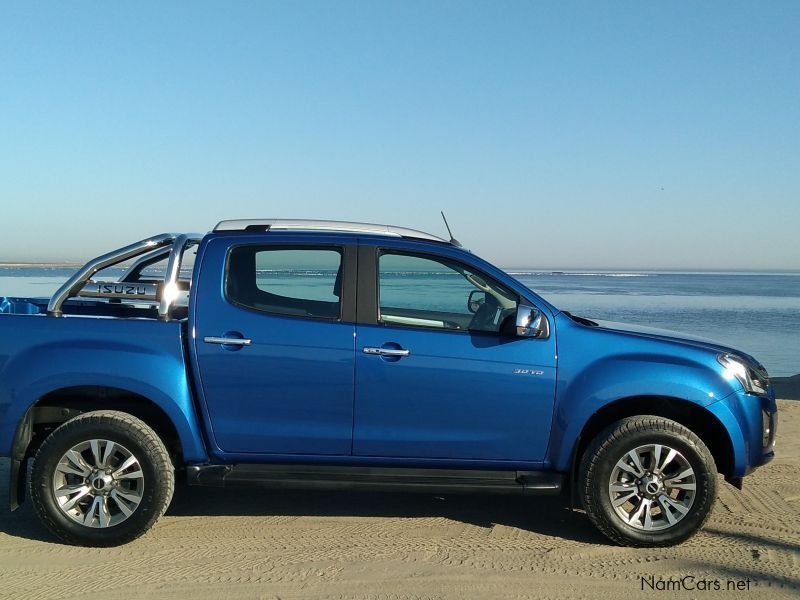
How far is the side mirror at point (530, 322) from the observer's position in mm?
4164

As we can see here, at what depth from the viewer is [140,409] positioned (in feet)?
14.5

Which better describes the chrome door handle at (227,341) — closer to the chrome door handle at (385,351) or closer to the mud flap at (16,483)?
the chrome door handle at (385,351)

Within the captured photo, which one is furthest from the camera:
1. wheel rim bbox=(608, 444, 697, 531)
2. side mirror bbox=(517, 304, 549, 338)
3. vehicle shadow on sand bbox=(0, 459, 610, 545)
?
vehicle shadow on sand bbox=(0, 459, 610, 545)

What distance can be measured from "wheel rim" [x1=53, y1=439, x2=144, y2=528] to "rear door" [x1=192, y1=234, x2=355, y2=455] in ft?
1.83

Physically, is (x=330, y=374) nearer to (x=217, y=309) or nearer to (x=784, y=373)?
(x=217, y=309)

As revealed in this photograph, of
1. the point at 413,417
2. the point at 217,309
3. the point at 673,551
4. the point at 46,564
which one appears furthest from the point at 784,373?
the point at 46,564

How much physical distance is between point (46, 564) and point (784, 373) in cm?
1134

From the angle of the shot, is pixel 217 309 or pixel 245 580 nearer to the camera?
pixel 245 580

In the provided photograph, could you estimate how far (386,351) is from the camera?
426 cm

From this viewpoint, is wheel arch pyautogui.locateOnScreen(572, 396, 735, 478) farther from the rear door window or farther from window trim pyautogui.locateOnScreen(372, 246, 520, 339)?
the rear door window

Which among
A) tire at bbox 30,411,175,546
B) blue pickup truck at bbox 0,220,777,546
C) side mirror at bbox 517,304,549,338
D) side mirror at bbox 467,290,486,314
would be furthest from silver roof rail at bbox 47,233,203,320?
side mirror at bbox 517,304,549,338

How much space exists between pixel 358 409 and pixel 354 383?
16 centimetres

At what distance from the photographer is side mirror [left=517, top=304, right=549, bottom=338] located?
416cm

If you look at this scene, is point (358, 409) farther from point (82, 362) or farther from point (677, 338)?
point (677, 338)
